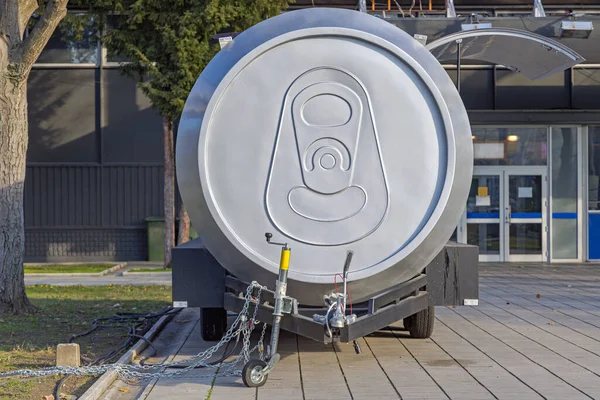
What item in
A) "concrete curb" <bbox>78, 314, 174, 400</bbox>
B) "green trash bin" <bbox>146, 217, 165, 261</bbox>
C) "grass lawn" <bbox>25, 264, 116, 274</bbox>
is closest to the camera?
"concrete curb" <bbox>78, 314, 174, 400</bbox>

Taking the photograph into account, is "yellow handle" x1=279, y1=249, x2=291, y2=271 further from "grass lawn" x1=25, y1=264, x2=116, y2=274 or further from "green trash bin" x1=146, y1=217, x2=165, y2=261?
"green trash bin" x1=146, y1=217, x2=165, y2=261

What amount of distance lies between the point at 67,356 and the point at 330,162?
9.22ft

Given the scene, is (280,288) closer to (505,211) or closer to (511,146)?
(505,211)

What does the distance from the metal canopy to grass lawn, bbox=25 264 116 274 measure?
29.8 ft

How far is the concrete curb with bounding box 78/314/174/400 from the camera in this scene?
6.35 metres

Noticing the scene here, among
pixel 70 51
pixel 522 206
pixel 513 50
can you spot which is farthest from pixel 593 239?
pixel 70 51

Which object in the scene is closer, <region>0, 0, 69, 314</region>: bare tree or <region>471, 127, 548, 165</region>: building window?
<region>0, 0, 69, 314</region>: bare tree

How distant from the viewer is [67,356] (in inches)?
293

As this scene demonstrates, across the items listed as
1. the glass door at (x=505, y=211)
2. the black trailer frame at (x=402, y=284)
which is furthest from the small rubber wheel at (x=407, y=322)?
the glass door at (x=505, y=211)

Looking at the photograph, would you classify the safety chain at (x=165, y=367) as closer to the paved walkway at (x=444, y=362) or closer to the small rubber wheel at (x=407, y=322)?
the paved walkway at (x=444, y=362)

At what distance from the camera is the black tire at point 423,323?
894cm

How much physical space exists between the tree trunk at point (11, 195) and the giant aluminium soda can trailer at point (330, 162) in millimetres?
4725

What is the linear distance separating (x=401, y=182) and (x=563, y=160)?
1451 centimetres

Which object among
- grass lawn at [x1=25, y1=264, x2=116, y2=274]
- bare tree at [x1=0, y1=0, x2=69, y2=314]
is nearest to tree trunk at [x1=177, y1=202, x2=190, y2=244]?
grass lawn at [x1=25, y1=264, x2=116, y2=274]
